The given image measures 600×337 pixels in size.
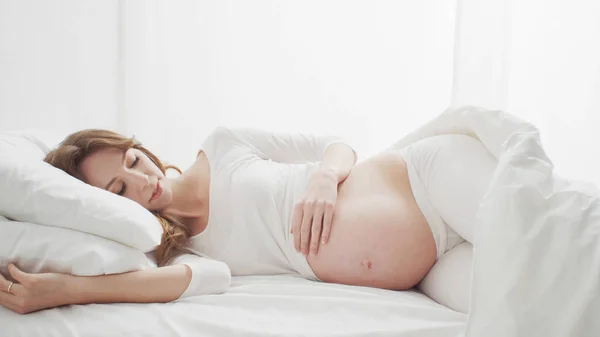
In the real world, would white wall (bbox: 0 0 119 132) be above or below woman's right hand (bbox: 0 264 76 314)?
above

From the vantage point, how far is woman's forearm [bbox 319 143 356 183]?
1288 mm

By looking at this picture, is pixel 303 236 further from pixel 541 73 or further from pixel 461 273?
pixel 541 73

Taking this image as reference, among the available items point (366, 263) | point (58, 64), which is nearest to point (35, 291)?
point (366, 263)

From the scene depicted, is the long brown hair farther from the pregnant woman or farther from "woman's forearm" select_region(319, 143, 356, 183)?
"woman's forearm" select_region(319, 143, 356, 183)

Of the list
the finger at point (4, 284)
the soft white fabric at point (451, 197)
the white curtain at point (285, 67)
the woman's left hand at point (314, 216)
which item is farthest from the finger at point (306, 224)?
the white curtain at point (285, 67)

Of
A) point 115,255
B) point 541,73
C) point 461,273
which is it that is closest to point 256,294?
point 115,255

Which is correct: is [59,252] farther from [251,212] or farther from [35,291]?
[251,212]

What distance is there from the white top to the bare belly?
3.5 inches

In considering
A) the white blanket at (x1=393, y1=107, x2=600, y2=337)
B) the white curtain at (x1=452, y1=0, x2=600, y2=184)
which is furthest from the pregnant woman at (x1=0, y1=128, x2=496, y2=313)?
the white curtain at (x1=452, y1=0, x2=600, y2=184)

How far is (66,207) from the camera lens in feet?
3.39

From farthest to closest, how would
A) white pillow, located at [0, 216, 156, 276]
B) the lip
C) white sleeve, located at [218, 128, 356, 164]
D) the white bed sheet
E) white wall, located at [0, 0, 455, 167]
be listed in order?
white wall, located at [0, 0, 455, 167]
white sleeve, located at [218, 128, 356, 164]
the lip
white pillow, located at [0, 216, 156, 276]
the white bed sheet

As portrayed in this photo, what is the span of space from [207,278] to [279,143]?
50cm

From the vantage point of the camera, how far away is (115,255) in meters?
1.00

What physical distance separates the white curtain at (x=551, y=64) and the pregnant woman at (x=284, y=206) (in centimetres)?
100
